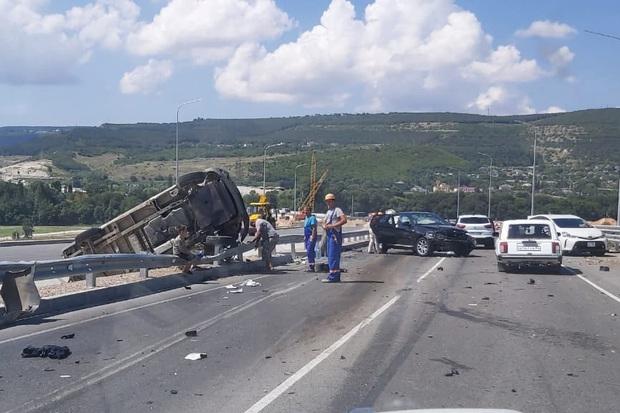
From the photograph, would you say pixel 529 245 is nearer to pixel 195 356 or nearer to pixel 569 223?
pixel 569 223

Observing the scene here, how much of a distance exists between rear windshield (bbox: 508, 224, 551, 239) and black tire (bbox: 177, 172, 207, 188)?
27.4 feet

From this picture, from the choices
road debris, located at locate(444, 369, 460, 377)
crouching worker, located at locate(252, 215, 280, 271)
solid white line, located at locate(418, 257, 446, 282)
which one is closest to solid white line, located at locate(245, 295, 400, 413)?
road debris, located at locate(444, 369, 460, 377)

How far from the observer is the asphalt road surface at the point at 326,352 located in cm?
790

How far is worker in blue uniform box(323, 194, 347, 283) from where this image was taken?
722 inches

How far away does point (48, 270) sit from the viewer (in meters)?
Answer: 14.0

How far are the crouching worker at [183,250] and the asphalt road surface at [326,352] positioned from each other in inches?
70.8

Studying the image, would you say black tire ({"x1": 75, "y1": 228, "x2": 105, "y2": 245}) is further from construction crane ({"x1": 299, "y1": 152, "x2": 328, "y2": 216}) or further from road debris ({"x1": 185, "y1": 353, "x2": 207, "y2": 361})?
construction crane ({"x1": 299, "y1": 152, "x2": 328, "y2": 216})

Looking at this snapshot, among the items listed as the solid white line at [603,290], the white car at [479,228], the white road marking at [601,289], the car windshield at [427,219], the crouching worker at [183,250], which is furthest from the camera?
the white car at [479,228]

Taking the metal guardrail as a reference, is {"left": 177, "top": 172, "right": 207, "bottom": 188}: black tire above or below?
above

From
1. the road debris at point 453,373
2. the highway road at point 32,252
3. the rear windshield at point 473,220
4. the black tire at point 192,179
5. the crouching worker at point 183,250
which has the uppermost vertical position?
the black tire at point 192,179

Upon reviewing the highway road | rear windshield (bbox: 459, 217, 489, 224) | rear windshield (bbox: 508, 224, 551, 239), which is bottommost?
the highway road

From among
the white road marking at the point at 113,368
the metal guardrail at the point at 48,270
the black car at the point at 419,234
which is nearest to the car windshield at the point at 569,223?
the black car at the point at 419,234

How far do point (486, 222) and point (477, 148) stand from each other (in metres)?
71.6

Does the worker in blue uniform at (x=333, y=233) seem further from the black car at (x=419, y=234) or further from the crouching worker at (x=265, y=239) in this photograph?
the black car at (x=419, y=234)
